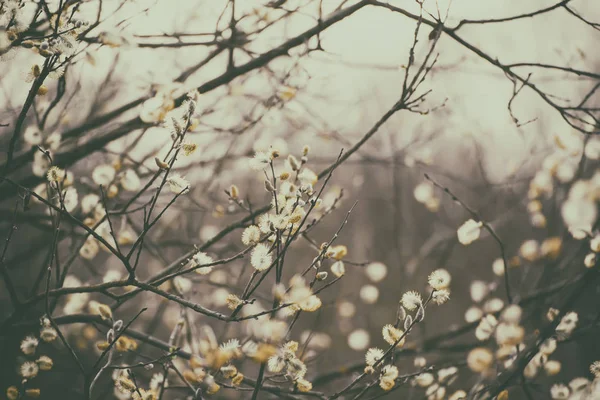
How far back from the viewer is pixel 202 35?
97.8 inches

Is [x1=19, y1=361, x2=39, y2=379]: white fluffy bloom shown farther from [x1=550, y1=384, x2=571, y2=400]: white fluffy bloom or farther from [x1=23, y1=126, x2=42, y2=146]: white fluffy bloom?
[x1=550, y1=384, x2=571, y2=400]: white fluffy bloom

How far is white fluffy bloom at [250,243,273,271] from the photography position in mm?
1685

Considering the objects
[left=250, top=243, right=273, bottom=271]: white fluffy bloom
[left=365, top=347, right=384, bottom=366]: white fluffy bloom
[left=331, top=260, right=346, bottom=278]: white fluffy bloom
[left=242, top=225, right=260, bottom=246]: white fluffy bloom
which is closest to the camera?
[left=250, top=243, right=273, bottom=271]: white fluffy bloom

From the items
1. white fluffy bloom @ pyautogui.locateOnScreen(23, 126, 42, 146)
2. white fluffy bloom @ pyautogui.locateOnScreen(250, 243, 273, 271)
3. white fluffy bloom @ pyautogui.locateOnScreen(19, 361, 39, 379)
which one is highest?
white fluffy bloom @ pyautogui.locateOnScreen(23, 126, 42, 146)

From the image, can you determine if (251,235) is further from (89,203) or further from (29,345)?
(89,203)

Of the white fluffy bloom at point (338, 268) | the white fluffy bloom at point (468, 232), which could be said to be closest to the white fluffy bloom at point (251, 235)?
the white fluffy bloom at point (338, 268)

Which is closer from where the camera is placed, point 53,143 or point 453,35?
point 453,35

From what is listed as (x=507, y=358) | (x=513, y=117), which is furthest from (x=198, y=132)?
(x=507, y=358)

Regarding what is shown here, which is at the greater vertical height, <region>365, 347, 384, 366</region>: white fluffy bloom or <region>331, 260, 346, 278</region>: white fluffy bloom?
<region>331, 260, 346, 278</region>: white fluffy bloom

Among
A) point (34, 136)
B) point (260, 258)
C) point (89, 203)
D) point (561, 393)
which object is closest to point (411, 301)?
point (260, 258)

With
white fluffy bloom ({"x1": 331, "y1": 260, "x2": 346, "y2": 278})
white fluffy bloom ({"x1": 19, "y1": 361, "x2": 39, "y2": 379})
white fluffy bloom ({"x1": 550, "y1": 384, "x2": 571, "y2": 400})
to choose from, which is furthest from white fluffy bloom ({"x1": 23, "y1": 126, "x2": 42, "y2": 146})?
white fluffy bloom ({"x1": 550, "y1": 384, "x2": 571, "y2": 400})

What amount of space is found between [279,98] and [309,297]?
59.6 inches

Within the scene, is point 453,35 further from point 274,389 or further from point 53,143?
point 53,143

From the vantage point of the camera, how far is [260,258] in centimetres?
172
